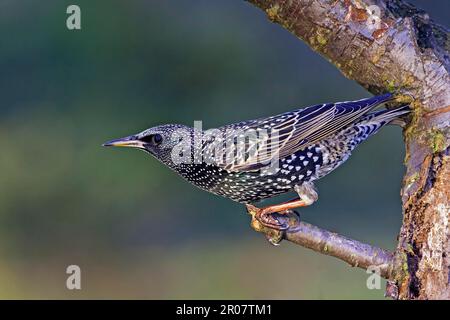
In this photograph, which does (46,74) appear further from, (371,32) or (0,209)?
(371,32)

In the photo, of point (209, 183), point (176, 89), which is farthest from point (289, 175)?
point (176, 89)

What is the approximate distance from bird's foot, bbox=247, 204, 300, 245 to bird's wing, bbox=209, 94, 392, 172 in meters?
0.37

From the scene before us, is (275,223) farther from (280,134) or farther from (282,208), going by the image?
(280,134)

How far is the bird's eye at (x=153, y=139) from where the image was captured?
16.4 ft

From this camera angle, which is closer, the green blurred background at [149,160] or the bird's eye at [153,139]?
the bird's eye at [153,139]

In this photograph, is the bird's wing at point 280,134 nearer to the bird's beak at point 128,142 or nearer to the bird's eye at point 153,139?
the bird's eye at point 153,139

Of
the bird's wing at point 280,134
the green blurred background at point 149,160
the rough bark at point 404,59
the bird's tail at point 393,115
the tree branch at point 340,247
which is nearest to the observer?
the tree branch at point 340,247

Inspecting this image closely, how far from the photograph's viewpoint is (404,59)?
467 cm

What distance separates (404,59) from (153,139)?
1.59m

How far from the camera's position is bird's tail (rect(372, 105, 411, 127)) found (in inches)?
186

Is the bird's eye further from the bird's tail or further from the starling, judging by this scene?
the bird's tail

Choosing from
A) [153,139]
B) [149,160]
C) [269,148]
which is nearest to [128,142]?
[153,139]

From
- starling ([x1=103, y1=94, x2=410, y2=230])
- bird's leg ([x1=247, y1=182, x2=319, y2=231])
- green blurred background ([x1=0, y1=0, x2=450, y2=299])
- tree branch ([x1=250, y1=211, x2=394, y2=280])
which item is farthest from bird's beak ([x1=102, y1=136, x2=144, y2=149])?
green blurred background ([x1=0, y1=0, x2=450, y2=299])

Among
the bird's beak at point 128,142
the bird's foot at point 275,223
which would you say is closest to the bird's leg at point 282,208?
the bird's foot at point 275,223
